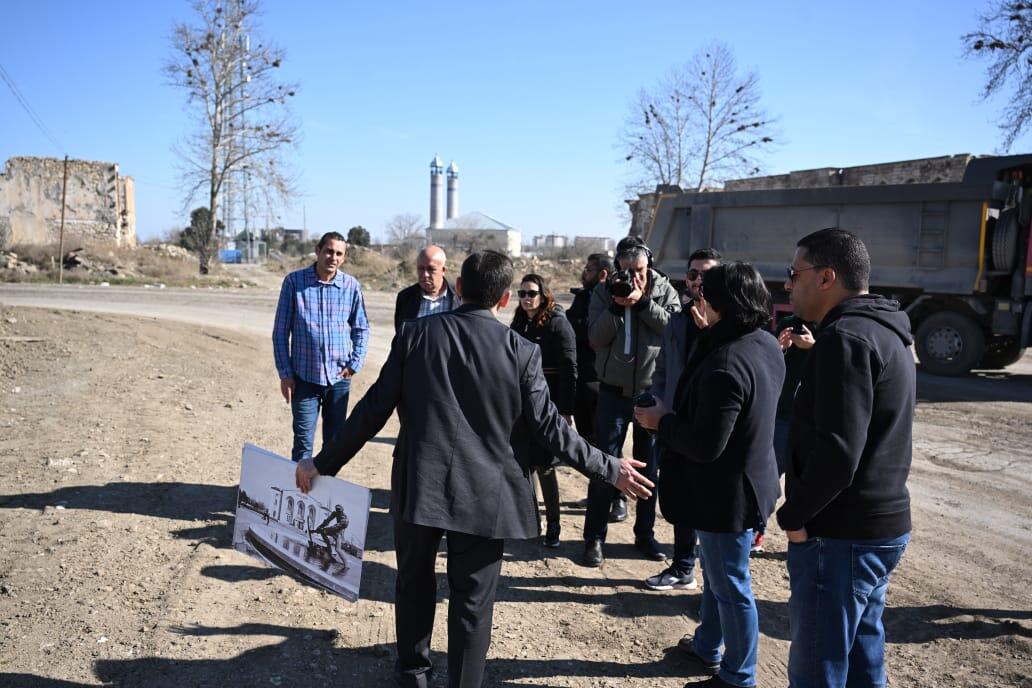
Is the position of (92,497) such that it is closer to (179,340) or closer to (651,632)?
(651,632)

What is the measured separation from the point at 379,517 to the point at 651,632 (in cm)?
226

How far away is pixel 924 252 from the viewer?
1240 centimetres

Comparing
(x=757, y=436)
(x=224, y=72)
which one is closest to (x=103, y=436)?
(x=757, y=436)

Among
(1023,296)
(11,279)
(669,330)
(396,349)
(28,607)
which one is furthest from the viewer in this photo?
(11,279)

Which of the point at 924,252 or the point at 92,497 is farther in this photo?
the point at 924,252

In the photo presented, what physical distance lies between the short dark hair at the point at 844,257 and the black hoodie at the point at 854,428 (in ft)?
0.23

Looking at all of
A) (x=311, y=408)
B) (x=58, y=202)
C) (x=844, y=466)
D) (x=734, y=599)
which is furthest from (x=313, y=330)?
(x=58, y=202)

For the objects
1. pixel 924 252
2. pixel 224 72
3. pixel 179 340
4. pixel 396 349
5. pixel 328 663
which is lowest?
pixel 328 663

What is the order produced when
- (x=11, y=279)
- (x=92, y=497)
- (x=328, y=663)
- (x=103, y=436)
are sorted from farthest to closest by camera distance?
1. (x=11, y=279)
2. (x=103, y=436)
3. (x=92, y=497)
4. (x=328, y=663)

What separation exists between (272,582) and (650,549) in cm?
233

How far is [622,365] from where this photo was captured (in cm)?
465

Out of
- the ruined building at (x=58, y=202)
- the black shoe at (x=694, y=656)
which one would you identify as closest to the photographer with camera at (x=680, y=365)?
the black shoe at (x=694, y=656)

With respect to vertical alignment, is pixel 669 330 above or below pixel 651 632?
above

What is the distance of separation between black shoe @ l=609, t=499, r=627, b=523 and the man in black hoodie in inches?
119
